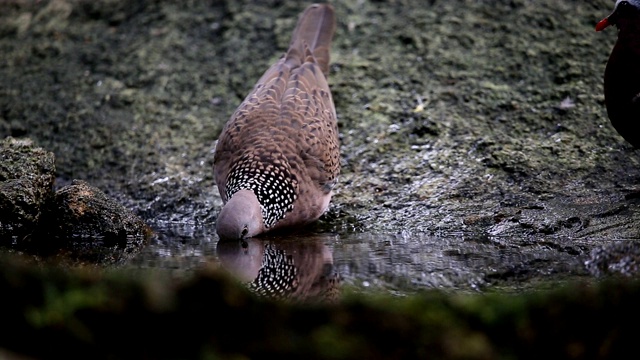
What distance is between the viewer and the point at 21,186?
5.29 metres

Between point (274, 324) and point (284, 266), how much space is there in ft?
6.39

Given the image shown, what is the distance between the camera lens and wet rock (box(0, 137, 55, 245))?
522 centimetres

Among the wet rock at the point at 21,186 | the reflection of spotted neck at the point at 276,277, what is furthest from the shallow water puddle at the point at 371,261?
the wet rock at the point at 21,186

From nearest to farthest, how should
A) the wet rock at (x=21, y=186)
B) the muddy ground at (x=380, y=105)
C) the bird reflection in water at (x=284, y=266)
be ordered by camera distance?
the bird reflection in water at (x=284, y=266), the wet rock at (x=21, y=186), the muddy ground at (x=380, y=105)

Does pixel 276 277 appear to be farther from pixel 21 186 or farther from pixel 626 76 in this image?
pixel 626 76

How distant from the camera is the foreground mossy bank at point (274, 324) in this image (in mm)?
2240

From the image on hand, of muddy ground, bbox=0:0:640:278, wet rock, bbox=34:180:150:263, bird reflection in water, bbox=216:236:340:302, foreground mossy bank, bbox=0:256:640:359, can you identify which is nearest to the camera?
foreground mossy bank, bbox=0:256:640:359

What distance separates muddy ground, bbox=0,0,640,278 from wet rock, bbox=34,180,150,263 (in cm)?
67

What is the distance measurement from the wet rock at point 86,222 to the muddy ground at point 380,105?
67 cm

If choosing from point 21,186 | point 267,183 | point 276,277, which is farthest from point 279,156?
point 276,277

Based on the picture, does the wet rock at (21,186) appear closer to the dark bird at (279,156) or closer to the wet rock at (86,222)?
the wet rock at (86,222)

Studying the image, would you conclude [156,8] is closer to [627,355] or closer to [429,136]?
[429,136]

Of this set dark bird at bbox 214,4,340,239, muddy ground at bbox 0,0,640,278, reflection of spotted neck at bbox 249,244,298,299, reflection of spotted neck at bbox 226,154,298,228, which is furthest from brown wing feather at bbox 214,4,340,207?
reflection of spotted neck at bbox 249,244,298,299

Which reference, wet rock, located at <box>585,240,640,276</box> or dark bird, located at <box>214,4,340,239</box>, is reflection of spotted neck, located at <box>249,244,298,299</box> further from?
wet rock, located at <box>585,240,640,276</box>
